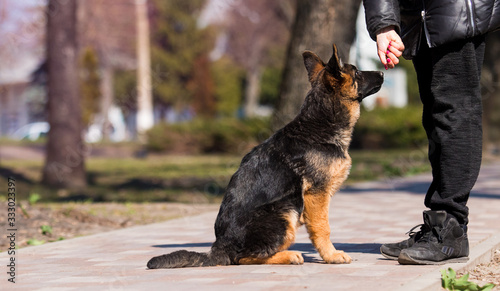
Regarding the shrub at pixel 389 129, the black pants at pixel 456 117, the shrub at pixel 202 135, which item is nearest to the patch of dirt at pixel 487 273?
the black pants at pixel 456 117

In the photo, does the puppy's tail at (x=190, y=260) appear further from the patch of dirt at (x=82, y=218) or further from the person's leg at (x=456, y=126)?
the patch of dirt at (x=82, y=218)

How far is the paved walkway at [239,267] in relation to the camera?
3.82 metres

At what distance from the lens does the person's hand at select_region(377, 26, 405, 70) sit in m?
4.32

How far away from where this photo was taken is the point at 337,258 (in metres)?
4.39

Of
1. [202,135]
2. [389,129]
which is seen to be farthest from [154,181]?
[389,129]

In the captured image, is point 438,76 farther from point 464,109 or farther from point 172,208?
point 172,208

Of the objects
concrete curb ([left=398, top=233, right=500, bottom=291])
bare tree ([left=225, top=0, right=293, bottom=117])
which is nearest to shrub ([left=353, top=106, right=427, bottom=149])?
concrete curb ([left=398, top=233, right=500, bottom=291])

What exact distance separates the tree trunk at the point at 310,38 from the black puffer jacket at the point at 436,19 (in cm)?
614

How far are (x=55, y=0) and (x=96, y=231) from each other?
6.94m

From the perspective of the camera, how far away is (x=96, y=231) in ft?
23.3

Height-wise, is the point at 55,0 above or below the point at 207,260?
above

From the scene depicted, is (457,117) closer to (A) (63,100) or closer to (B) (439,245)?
(B) (439,245)

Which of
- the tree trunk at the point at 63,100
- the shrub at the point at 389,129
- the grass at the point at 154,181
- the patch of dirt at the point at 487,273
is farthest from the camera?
the shrub at the point at 389,129

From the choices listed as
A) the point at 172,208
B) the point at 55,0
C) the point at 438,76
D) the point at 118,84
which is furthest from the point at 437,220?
the point at 118,84
